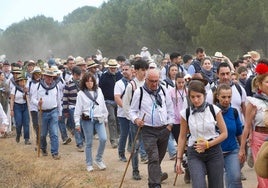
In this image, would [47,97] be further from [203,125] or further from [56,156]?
[203,125]

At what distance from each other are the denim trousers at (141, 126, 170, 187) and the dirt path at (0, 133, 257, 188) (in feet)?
3.00

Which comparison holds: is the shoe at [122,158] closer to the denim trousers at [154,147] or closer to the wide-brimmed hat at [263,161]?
the denim trousers at [154,147]

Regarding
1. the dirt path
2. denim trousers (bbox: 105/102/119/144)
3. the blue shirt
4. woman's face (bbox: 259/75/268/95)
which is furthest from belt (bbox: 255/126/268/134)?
denim trousers (bbox: 105/102/119/144)

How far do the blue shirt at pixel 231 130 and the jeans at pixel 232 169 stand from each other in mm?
72

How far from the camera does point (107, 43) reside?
55.6 meters

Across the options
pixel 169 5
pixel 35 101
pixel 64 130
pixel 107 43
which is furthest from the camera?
pixel 107 43

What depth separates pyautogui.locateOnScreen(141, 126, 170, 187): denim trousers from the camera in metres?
7.83

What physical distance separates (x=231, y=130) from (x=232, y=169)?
1.57ft

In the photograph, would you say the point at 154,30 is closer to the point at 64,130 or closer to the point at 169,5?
the point at 169,5

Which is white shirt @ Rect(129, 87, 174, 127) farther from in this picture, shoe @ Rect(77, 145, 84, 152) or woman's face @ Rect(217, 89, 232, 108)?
shoe @ Rect(77, 145, 84, 152)

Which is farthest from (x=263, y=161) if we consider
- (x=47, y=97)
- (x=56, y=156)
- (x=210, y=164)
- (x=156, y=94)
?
(x=56, y=156)

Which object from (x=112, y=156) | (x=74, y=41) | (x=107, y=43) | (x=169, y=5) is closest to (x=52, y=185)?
(x=112, y=156)

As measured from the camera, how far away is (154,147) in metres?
7.93

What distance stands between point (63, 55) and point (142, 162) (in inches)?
2722
